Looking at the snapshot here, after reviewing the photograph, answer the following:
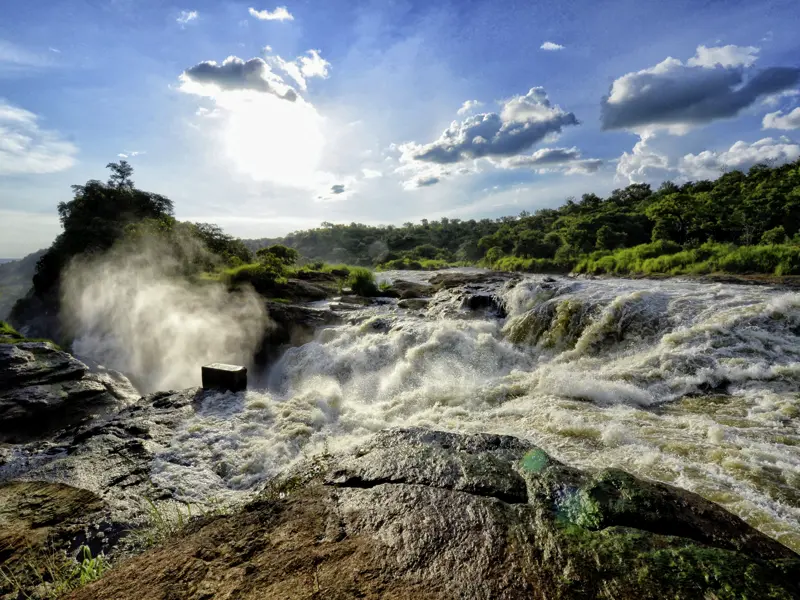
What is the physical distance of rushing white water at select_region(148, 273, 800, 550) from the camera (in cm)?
429

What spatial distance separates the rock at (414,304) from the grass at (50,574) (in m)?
11.7

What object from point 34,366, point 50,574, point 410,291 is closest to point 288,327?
point 34,366

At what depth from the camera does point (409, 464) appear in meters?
2.91

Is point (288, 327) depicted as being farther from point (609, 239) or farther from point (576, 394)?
point (609, 239)

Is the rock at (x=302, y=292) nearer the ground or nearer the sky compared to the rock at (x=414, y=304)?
nearer the sky

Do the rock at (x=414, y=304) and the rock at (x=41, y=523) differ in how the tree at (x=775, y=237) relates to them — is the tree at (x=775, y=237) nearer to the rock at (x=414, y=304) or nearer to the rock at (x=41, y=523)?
the rock at (x=414, y=304)

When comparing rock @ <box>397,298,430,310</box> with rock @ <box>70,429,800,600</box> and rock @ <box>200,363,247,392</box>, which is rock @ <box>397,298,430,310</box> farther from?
rock @ <box>70,429,800,600</box>

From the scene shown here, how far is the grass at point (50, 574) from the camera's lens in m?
2.41

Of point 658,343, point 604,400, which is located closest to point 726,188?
point 658,343

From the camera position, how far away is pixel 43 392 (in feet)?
22.5

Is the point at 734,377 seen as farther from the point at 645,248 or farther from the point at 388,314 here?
the point at 645,248

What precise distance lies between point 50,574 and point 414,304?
1252cm

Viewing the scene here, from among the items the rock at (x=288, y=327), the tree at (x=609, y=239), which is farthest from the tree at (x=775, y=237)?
the rock at (x=288, y=327)

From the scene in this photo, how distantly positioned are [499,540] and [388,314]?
10789 mm
